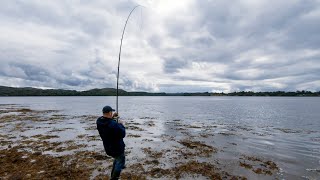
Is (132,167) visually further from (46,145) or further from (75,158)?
(46,145)

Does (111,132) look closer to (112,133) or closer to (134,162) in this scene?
(112,133)

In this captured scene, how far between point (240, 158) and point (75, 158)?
10827mm

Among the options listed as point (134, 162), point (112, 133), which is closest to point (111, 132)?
point (112, 133)

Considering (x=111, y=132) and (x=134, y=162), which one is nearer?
(x=111, y=132)

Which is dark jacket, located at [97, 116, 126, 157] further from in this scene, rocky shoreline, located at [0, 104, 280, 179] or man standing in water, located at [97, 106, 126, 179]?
rocky shoreline, located at [0, 104, 280, 179]

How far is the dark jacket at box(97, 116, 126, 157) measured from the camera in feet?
29.0

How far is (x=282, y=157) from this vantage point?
17312 millimetres

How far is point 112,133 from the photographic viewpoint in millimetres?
8922

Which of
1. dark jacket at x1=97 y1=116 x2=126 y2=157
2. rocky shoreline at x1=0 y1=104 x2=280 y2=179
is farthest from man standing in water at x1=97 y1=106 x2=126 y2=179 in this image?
rocky shoreline at x1=0 y1=104 x2=280 y2=179

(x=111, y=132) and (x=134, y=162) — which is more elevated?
(x=111, y=132)

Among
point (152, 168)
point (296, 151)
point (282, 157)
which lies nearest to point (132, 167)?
point (152, 168)

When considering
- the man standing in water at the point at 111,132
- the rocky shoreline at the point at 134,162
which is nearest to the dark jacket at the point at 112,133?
the man standing in water at the point at 111,132

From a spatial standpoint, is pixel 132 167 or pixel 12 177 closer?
pixel 12 177

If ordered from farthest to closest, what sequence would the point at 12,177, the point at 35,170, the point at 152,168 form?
1. the point at 152,168
2. the point at 35,170
3. the point at 12,177
